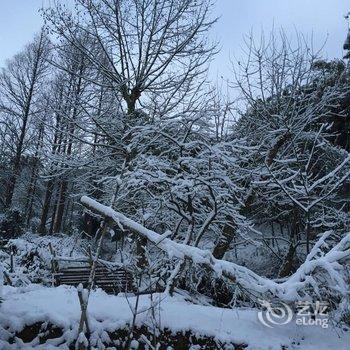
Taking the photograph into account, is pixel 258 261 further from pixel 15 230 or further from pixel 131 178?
pixel 15 230

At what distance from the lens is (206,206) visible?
26.7 ft

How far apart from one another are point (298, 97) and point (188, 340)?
25.2 feet

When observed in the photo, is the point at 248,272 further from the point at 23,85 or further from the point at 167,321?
the point at 23,85

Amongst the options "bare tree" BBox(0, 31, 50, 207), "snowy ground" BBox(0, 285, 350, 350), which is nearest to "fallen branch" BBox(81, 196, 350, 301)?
"snowy ground" BBox(0, 285, 350, 350)

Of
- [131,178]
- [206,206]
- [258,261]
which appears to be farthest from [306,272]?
[258,261]

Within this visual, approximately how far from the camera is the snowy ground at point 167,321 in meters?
4.39

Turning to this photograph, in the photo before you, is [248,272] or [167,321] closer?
[248,272]

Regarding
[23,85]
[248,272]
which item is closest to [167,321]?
[248,272]

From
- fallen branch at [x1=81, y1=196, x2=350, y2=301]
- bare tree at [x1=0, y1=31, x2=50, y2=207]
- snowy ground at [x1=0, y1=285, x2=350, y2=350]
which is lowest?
snowy ground at [x1=0, y1=285, x2=350, y2=350]

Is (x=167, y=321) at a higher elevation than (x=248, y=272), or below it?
below

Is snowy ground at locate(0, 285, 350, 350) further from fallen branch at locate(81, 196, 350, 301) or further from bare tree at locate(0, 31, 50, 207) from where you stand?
bare tree at locate(0, 31, 50, 207)

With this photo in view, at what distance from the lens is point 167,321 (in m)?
4.77

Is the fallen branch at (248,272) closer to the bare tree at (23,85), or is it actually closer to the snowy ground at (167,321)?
the snowy ground at (167,321)

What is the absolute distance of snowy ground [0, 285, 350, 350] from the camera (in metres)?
4.39
